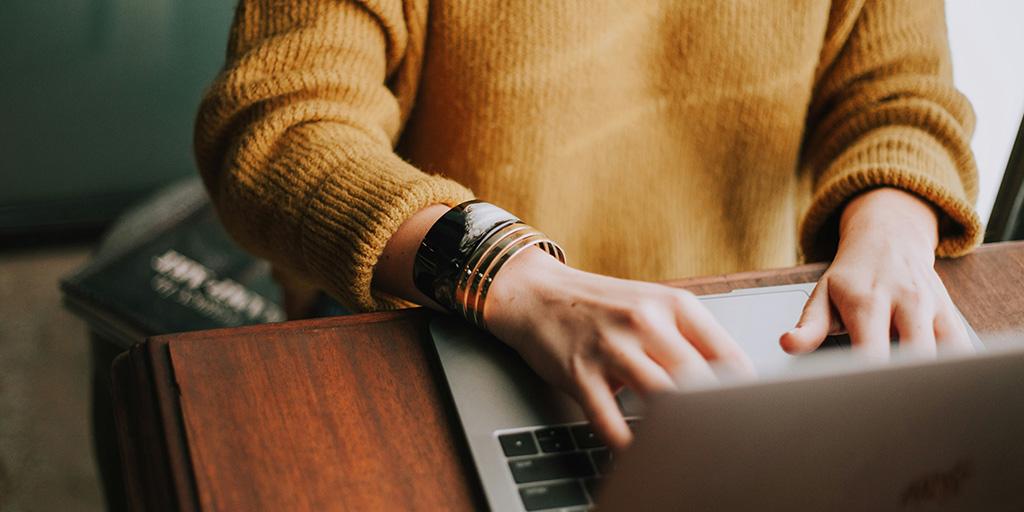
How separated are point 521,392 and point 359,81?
30 centimetres

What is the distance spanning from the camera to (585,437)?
45cm

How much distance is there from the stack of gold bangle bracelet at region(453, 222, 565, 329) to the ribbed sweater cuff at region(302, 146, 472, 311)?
2.0 inches

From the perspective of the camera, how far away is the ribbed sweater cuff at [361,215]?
0.54 meters

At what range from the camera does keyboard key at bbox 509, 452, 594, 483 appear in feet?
1.40

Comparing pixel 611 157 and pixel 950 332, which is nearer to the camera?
pixel 950 332

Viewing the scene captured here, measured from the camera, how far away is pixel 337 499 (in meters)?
0.41

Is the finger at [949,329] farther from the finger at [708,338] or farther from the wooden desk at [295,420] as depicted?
the wooden desk at [295,420]

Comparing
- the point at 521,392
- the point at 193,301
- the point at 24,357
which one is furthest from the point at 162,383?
the point at 24,357

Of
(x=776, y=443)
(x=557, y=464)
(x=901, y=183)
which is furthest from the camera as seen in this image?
(x=901, y=183)

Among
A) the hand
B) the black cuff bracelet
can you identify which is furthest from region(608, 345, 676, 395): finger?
the black cuff bracelet

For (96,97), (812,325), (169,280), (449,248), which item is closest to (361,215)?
(449,248)

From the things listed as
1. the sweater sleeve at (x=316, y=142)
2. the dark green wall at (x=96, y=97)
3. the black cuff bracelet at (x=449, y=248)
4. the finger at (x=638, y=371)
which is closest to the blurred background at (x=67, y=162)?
the dark green wall at (x=96, y=97)

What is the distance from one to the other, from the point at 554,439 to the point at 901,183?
1.21ft

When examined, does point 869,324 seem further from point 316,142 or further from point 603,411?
point 316,142
